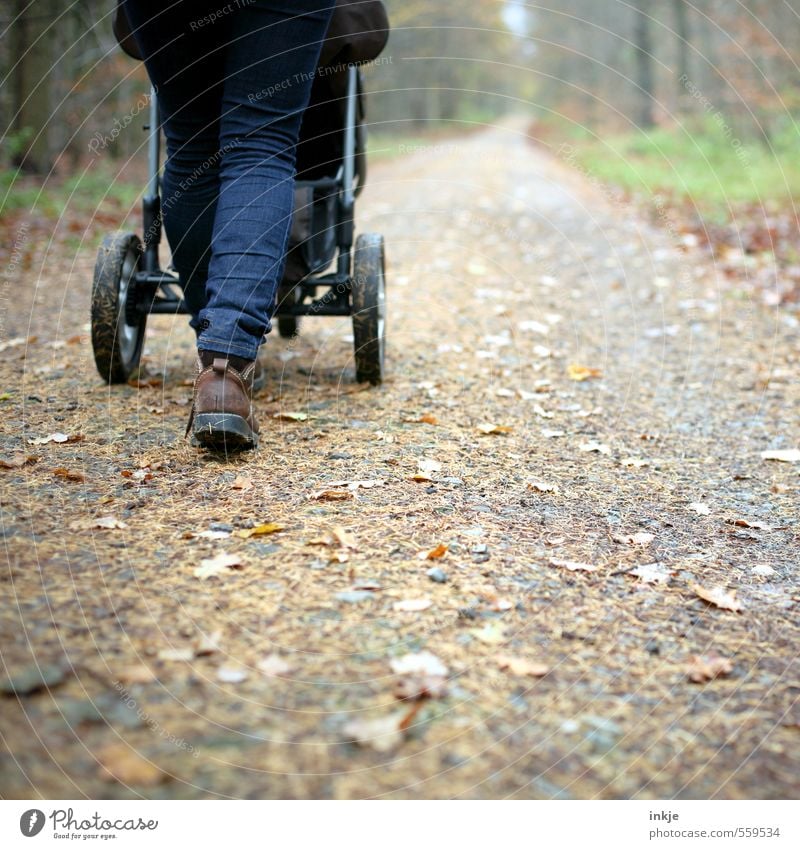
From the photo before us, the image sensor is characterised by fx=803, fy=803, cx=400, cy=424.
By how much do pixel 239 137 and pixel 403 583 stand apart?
1.45m

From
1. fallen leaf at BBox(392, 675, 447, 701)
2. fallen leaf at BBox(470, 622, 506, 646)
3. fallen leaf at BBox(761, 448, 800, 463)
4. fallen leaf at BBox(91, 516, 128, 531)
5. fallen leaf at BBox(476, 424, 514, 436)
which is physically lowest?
fallen leaf at BBox(392, 675, 447, 701)

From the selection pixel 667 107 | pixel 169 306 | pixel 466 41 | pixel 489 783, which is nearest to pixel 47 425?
pixel 169 306

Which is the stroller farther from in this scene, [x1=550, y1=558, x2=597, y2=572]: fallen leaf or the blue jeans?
[x1=550, y1=558, x2=597, y2=572]: fallen leaf

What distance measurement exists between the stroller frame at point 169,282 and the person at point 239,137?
56cm

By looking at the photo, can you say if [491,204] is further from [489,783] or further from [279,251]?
[489,783]

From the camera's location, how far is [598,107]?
3300cm

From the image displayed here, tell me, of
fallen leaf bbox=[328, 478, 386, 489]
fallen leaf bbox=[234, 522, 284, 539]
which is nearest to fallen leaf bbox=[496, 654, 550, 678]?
fallen leaf bbox=[234, 522, 284, 539]

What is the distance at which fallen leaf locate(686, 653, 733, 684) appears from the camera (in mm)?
1672

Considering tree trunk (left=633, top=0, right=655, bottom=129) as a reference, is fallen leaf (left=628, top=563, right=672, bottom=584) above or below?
below

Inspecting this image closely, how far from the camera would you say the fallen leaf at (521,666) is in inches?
64.1

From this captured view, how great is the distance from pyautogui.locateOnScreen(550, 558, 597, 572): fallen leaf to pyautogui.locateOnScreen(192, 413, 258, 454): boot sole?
0.99 m

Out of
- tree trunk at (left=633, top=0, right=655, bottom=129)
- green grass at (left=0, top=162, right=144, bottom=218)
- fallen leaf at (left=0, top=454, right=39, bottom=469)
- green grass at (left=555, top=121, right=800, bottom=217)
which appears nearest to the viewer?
fallen leaf at (left=0, top=454, right=39, bottom=469)

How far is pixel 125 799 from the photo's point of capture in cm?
125

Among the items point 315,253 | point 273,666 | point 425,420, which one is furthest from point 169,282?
point 273,666
